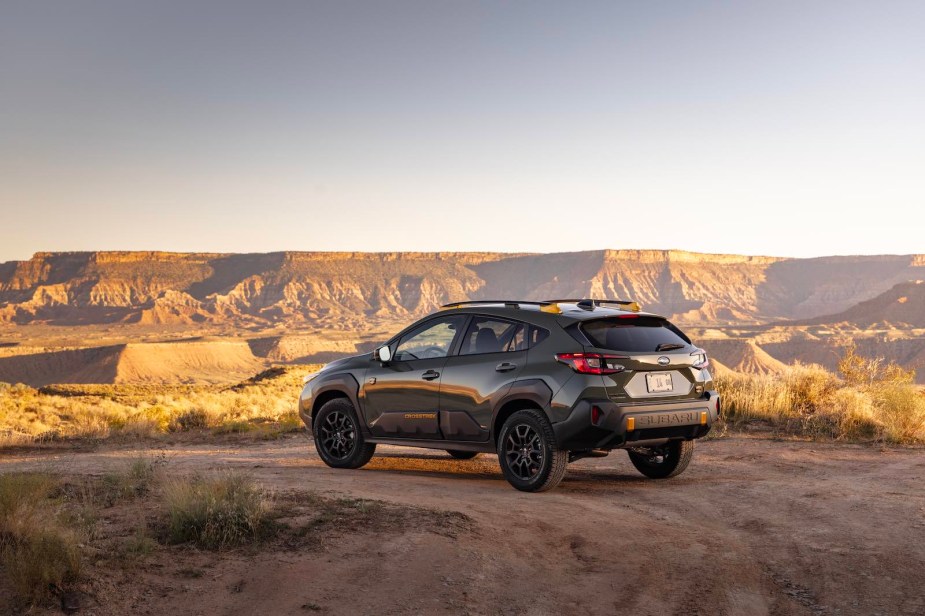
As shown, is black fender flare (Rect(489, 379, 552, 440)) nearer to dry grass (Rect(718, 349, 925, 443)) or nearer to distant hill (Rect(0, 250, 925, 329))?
dry grass (Rect(718, 349, 925, 443))

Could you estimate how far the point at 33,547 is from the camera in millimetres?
4820

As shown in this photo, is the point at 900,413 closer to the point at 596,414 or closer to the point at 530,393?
the point at 596,414

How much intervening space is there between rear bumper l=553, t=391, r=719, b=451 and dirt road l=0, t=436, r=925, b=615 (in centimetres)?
55

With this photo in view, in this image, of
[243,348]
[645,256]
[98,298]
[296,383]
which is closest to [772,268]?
[645,256]

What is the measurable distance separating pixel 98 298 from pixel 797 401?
162943mm

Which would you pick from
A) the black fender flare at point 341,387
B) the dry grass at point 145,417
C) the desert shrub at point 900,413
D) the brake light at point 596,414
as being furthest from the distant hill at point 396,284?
the brake light at point 596,414

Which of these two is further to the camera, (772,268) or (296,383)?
(772,268)

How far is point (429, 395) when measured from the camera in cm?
870

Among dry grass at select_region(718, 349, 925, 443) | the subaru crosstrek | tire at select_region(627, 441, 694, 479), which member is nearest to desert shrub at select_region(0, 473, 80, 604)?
the subaru crosstrek

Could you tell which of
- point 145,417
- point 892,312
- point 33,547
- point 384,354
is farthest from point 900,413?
point 892,312

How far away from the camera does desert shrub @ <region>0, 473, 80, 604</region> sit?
459 centimetres

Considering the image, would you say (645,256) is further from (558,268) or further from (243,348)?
(243,348)

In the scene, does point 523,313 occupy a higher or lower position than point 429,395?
higher

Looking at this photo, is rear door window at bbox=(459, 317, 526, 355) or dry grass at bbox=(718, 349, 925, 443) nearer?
rear door window at bbox=(459, 317, 526, 355)
